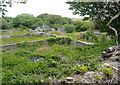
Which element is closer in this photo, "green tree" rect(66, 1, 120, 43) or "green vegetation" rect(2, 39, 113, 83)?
"green vegetation" rect(2, 39, 113, 83)

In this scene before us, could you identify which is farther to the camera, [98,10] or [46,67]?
[98,10]

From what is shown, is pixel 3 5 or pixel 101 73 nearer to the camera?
pixel 101 73

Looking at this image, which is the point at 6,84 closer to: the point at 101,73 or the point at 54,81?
the point at 54,81

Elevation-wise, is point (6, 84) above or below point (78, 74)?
below

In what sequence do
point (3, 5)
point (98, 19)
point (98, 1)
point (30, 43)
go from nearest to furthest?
point (3, 5) < point (98, 1) < point (98, 19) < point (30, 43)

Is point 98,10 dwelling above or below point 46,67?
above

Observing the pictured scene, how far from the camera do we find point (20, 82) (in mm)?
3002

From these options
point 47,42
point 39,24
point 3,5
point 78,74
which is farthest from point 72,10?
point 39,24

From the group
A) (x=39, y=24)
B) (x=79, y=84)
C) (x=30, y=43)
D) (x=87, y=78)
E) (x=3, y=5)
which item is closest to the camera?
(x=79, y=84)

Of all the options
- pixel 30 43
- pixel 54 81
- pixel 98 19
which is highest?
pixel 98 19

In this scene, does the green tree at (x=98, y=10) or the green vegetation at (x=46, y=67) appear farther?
the green tree at (x=98, y=10)

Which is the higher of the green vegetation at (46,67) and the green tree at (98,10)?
the green tree at (98,10)

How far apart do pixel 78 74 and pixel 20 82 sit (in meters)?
1.29

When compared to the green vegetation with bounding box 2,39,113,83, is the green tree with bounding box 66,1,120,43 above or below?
above
